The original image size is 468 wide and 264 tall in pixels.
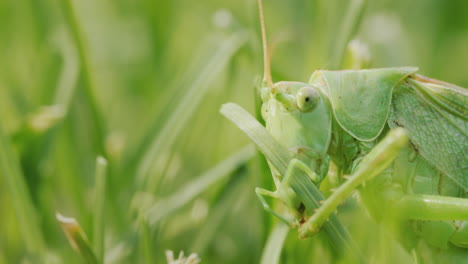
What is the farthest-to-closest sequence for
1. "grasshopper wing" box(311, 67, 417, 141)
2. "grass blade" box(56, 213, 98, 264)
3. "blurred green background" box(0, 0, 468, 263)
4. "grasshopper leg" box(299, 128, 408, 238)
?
"blurred green background" box(0, 0, 468, 263) → "grasshopper wing" box(311, 67, 417, 141) → "grass blade" box(56, 213, 98, 264) → "grasshopper leg" box(299, 128, 408, 238)

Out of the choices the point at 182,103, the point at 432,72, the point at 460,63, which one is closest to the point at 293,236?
A: the point at 182,103

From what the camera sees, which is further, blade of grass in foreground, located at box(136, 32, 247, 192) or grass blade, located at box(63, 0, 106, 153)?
grass blade, located at box(63, 0, 106, 153)

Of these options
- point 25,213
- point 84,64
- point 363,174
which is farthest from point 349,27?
point 25,213

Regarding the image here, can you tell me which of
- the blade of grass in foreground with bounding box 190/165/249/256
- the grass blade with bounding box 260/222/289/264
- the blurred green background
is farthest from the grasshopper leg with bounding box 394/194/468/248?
the blade of grass in foreground with bounding box 190/165/249/256

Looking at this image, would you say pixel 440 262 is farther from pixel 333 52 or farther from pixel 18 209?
pixel 18 209

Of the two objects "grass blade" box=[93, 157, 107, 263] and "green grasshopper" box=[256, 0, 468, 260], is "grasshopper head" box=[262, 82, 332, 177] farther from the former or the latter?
"grass blade" box=[93, 157, 107, 263]

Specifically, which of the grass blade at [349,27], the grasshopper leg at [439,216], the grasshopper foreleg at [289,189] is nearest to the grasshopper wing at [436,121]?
the grasshopper leg at [439,216]

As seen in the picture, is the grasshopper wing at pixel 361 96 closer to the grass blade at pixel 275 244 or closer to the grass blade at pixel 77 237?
the grass blade at pixel 275 244
